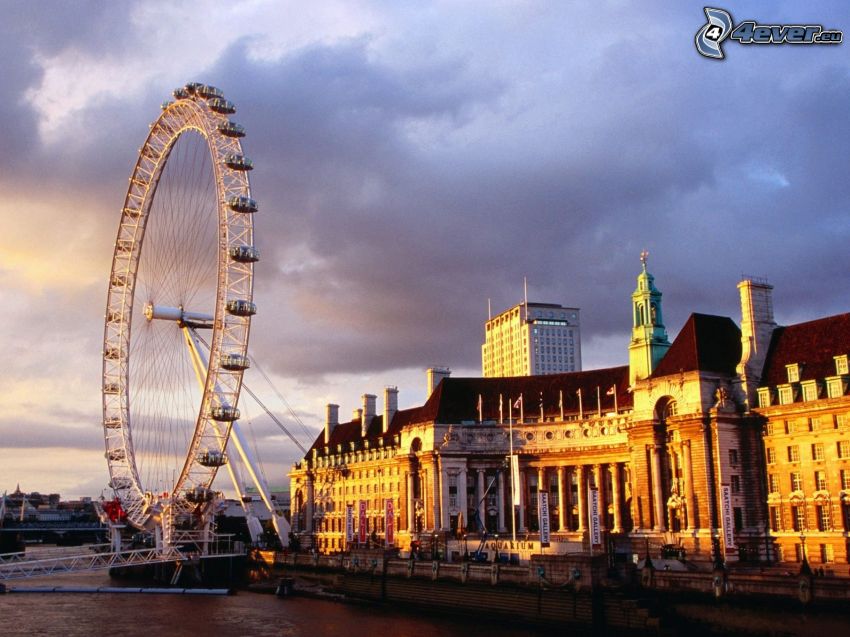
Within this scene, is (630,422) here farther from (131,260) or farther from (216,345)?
(131,260)

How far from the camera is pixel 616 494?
342 feet

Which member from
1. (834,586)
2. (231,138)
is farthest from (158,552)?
(834,586)

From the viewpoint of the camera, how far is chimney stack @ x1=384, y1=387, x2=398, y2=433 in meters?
140

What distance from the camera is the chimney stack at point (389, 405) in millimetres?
140500

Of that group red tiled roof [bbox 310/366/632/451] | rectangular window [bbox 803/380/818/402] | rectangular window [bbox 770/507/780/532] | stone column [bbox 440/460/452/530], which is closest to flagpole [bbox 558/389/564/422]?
red tiled roof [bbox 310/366/632/451]

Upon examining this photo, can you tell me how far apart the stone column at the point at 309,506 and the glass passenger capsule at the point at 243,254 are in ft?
234

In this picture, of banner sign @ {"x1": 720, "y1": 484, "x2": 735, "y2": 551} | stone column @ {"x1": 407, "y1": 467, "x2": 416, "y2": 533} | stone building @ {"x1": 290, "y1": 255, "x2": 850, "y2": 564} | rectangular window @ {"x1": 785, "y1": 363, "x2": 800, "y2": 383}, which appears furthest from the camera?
stone column @ {"x1": 407, "y1": 467, "x2": 416, "y2": 533}

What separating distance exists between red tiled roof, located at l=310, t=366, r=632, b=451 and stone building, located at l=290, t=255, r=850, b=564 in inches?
6.8

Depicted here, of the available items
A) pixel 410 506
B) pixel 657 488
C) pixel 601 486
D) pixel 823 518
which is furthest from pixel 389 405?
pixel 823 518

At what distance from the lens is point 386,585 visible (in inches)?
3305

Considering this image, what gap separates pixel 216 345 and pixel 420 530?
40.3 metres

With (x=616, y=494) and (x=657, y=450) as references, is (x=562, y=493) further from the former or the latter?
(x=657, y=450)

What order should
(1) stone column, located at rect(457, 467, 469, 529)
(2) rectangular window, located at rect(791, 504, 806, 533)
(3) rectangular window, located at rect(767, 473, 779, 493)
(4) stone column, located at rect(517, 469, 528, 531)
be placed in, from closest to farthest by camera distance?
1. (2) rectangular window, located at rect(791, 504, 806, 533)
2. (3) rectangular window, located at rect(767, 473, 779, 493)
3. (4) stone column, located at rect(517, 469, 528, 531)
4. (1) stone column, located at rect(457, 467, 469, 529)

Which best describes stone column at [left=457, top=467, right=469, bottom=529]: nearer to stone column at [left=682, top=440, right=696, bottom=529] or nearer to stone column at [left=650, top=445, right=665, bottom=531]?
stone column at [left=650, top=445, right=665, bottom=531]
